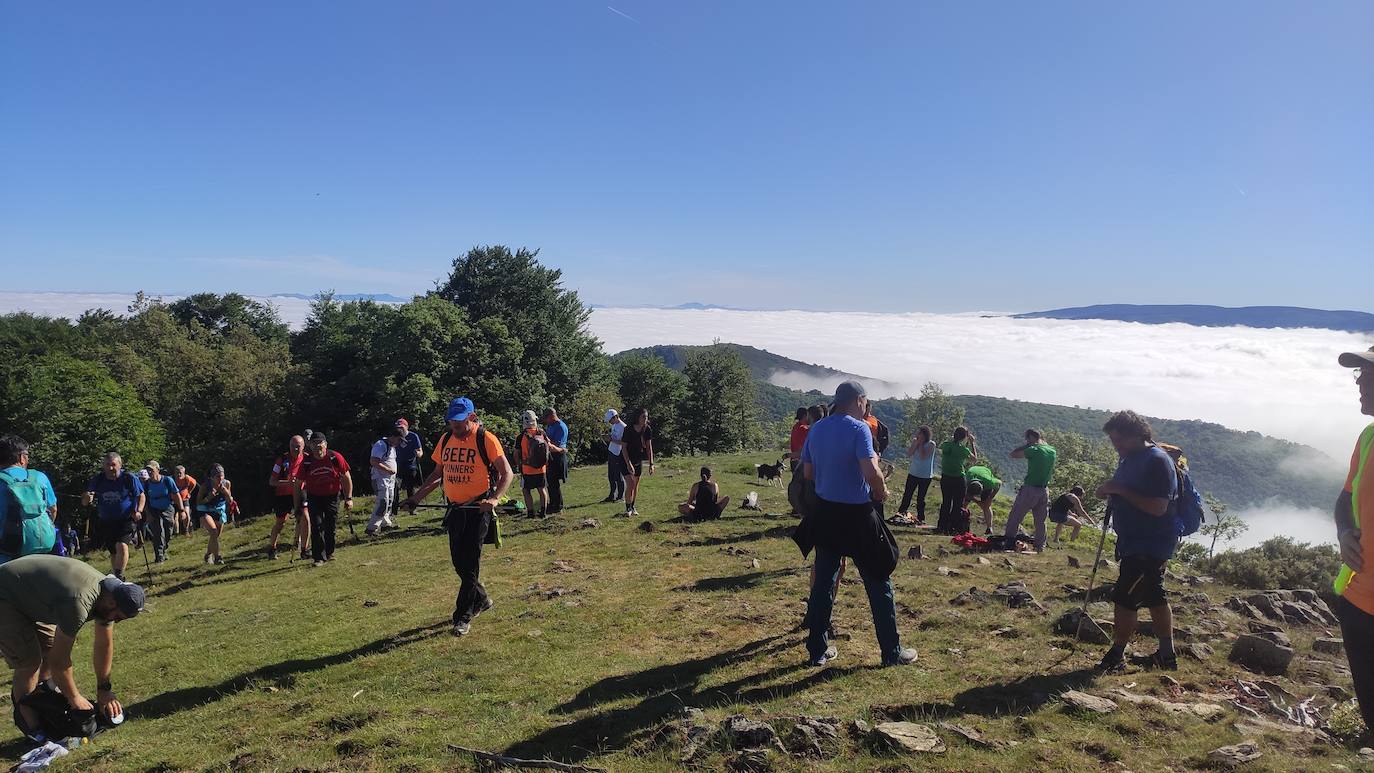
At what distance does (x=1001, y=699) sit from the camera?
5297 mm

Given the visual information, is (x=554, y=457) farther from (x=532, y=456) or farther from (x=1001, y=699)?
(x=1001, y=699)

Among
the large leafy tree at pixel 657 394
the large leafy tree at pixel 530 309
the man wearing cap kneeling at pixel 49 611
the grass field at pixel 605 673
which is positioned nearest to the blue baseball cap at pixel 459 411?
the grass field at pixel 605 673

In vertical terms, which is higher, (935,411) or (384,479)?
(384,479)

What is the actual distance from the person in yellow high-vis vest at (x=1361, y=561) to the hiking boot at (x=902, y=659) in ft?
10.1

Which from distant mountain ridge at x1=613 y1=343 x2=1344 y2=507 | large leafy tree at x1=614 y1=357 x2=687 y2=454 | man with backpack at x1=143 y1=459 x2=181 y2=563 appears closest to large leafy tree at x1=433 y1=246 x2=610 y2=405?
large leafy tree at x1=614 y1=357 x2=687 y2=454

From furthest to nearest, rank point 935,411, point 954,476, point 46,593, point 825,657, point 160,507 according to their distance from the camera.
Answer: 1. point 935,411
2. point 160,507
3. point 954,476
4. point 825,657
5. point 46,593

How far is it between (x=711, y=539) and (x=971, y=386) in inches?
6268

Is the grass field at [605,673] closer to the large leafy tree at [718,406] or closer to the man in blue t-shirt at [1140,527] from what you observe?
the man in blue t-shirt at [1140,527]

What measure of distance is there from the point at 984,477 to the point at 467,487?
457 inches

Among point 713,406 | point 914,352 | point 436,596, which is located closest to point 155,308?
point 713,406

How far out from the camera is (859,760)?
14.2 feet

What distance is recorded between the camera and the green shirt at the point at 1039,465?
442 inches

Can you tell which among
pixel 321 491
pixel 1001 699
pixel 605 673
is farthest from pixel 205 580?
pixel 1001 699

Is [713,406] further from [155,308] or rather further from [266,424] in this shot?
[155,308]
